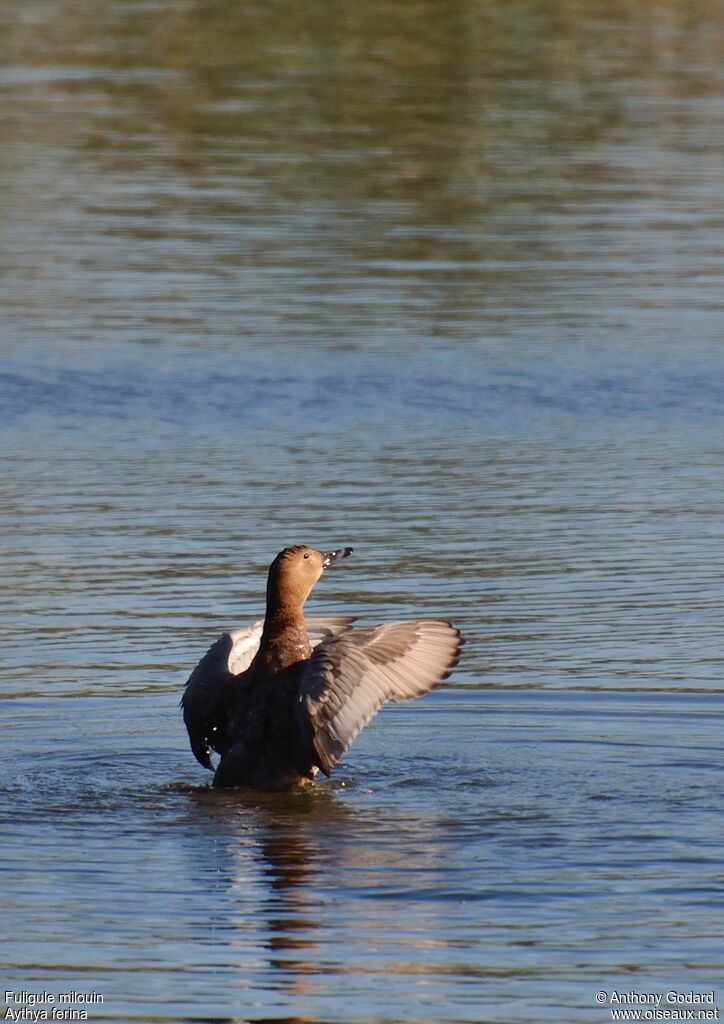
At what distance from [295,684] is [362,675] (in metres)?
0.51

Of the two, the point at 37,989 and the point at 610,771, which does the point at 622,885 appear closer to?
the point at 610,771

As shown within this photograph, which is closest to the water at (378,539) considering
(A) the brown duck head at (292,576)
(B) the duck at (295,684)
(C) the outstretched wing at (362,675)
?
(B) the duck at (295,684)

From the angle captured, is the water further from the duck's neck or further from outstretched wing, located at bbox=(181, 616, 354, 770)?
the duck's neck

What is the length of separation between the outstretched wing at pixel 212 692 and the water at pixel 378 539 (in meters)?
0.22

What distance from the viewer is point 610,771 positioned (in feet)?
31.2

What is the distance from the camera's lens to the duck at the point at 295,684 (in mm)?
9227

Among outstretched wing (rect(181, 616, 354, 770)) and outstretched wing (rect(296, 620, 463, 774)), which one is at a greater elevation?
outstretched wing (rect(296, 620, 463, 774))

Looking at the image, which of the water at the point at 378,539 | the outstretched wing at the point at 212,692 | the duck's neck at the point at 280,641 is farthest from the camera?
the duck's neck at the point at 280,641

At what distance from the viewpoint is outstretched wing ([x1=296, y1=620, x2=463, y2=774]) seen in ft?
30.2

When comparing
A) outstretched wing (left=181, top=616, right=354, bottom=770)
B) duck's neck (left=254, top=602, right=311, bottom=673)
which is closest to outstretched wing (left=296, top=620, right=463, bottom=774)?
duck's neck (left=254, top=602, right=311, bottom=673)

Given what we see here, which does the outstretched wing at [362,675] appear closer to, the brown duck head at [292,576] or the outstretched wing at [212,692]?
the brown duck head at [292,576]

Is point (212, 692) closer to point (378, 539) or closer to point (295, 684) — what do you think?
point (295, 684)

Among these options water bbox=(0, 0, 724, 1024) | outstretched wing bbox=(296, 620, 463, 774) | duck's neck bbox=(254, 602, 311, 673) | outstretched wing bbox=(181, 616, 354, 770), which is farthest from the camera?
duck's neck bbox=(254, 602, 311, 673)

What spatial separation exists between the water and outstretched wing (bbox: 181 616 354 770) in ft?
0.73
